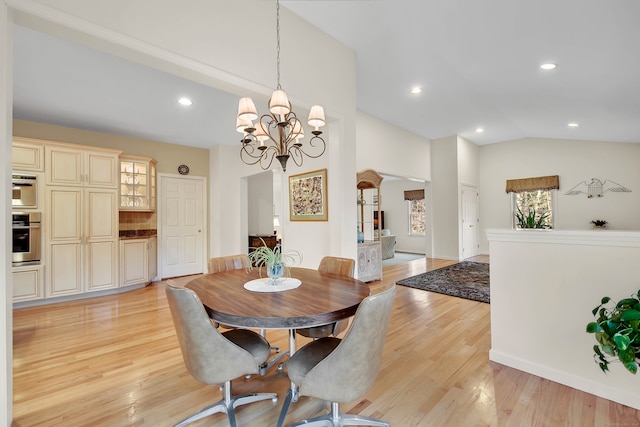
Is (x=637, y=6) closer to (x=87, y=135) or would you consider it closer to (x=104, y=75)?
(x=104, y=75)

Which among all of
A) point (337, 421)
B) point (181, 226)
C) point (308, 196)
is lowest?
point (337, 421)

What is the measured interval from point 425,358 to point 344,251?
1306 mm

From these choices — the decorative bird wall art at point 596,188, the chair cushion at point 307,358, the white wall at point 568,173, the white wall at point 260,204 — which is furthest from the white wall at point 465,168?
the chair cushion at point 307,358

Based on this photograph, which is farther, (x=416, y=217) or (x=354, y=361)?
(x=416, y=217)

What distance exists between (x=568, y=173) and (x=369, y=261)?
18.7ft

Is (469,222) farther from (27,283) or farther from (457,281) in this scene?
(27,283)

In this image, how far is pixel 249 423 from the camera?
1589mm

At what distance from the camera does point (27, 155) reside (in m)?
3.75

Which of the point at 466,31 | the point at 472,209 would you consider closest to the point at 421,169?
the point at 472,209

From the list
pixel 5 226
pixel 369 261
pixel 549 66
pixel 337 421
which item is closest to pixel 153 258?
pixel 369 261

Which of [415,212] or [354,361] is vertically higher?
[415,212]

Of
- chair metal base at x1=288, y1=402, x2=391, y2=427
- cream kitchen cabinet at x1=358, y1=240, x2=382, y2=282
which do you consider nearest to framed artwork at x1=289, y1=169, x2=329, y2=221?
cream kitchen cabinet at x1=358, y1=240, x2=382, y2=282

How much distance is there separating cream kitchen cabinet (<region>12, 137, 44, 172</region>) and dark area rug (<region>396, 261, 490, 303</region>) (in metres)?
5.63

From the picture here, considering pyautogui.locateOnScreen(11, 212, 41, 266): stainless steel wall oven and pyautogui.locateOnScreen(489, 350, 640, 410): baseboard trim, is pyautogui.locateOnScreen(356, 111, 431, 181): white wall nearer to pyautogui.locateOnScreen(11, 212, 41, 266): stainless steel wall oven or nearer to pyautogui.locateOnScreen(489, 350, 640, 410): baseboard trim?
pyautogui.locateOnScreen(489, 350, 640, 410): baseboard trim
